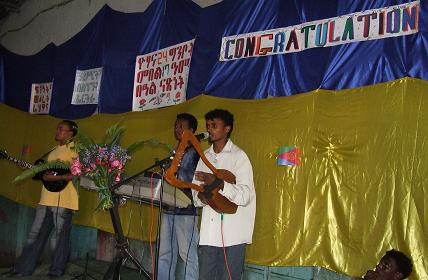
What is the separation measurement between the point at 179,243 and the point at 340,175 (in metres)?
1.63

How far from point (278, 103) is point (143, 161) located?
Result: 6.51 ft

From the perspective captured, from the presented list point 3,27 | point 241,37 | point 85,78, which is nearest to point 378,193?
point 241,37

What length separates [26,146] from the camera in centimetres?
761

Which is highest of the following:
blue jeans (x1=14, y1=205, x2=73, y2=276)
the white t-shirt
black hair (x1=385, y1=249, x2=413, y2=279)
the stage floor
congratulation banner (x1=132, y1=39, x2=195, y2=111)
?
congratulation banner (x1=132, y1=39, x2=195, y2=111)

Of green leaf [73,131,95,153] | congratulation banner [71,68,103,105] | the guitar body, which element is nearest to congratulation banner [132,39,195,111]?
congratulation banner [71,68,103,105]

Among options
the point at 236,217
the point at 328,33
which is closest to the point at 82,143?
the point at 236,217

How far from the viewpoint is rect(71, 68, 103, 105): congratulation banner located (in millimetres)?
6562

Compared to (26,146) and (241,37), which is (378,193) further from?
(26,146)

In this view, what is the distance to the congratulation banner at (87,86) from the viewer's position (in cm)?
656

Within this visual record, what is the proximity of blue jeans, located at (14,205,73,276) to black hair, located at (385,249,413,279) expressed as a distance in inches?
149

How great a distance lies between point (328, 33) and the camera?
12.6ft

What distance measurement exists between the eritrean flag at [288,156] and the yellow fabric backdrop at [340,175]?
39mm

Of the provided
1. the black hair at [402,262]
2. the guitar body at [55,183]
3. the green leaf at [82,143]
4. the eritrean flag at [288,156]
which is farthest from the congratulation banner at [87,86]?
the black hair at [402,262]

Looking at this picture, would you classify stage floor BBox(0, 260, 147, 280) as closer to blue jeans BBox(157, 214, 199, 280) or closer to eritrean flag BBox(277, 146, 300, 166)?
blue jeans BBox(157, 214, 199, 280)
